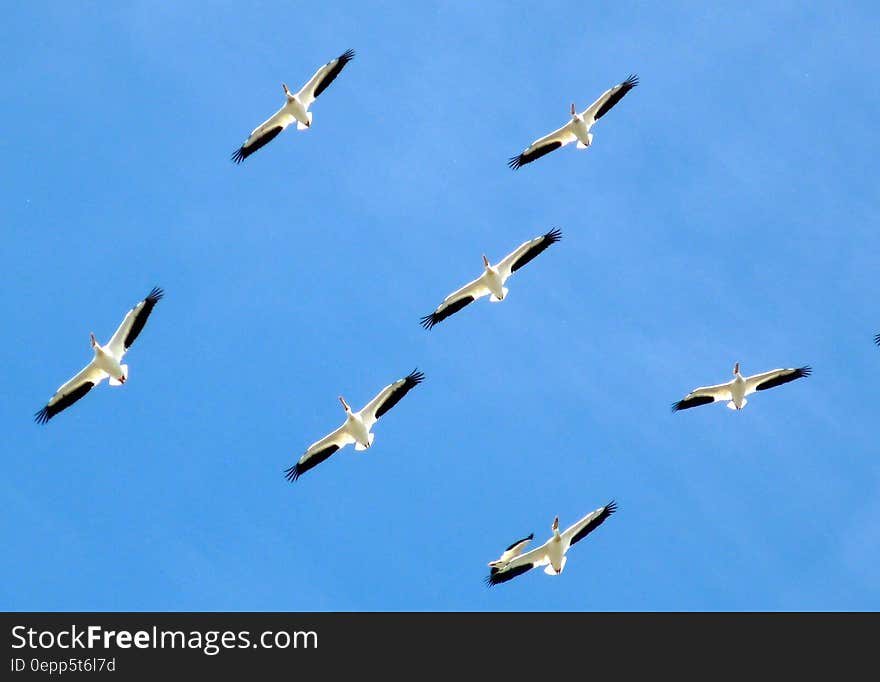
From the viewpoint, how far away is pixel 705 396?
106ft

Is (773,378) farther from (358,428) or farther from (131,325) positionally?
(131,325)

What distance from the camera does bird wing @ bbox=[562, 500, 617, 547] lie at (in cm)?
2989

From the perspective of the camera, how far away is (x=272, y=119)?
33188 millimetres

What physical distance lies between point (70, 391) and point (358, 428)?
221 inches

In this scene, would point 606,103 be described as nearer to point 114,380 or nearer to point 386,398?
point 386,398

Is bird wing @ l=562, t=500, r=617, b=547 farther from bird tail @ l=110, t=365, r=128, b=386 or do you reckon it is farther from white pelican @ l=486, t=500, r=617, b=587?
bird tail @ l=110, t=365, r=128, b=386

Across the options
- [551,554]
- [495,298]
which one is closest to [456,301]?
[495,298]

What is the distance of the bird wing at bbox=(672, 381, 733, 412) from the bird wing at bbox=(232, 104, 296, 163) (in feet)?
34.4

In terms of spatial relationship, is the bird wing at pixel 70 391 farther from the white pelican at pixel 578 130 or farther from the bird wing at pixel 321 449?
the white pelican at pixel 578 130

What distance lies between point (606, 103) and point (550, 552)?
9.97 metres

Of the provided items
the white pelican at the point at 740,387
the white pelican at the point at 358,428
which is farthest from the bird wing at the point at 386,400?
the white pelican at the point at 740,387

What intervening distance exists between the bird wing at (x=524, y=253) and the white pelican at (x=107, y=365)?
7334 millimetres
